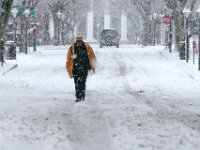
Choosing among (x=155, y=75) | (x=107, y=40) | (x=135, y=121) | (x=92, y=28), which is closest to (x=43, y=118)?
(x=135, y=121)

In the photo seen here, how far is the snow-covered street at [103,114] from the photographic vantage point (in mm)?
8523

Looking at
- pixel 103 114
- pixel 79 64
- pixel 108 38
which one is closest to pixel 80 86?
pixel 79 64

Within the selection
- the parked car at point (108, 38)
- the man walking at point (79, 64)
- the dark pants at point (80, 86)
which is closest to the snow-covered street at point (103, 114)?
the dark pants at point (80, 86)

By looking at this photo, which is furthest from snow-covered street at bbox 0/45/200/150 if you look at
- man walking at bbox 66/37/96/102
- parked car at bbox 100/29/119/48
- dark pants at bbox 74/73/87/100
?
parked car at bbox 100/29/119/48

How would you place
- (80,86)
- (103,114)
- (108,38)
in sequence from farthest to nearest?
1. (108,38)
2. (80,86)
3. (103,114)

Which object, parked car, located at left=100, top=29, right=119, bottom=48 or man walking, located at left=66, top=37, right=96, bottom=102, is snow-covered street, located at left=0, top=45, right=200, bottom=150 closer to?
man walking, located at left=66, top=37, right=96, bottom=102

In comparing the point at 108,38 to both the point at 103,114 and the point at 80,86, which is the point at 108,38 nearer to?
the point at 80,86

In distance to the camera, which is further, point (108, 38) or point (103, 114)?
point (108, 38)

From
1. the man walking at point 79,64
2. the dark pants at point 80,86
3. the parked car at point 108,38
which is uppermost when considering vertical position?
the man walking at point 79,64

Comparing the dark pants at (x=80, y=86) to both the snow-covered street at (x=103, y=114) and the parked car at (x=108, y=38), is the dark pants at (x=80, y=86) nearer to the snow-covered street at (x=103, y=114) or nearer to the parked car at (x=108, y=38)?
the snow-covered street at (x=103, y=114)

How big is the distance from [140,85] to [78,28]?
3053 inches

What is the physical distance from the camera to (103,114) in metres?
11.7

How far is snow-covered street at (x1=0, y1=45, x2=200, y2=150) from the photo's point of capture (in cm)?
852

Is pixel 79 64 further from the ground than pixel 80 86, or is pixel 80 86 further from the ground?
pixel 79 64
